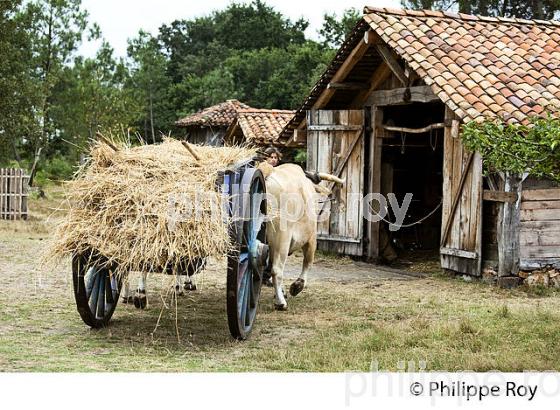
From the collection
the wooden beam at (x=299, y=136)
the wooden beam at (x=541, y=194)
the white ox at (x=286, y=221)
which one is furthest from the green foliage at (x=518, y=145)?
the wooden beam at (x=299, y=136)

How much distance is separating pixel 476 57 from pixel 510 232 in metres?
3.43

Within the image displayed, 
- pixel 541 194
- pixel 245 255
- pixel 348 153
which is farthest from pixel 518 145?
pixel 348 153

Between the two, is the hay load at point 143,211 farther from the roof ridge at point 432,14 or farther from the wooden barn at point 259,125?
the wooden barn at point 259,125

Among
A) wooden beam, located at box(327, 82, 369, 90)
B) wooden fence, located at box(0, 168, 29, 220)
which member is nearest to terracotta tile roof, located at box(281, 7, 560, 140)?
wooden beam, located at box(327, 82, 369, 90)

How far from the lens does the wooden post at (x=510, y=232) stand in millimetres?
12070

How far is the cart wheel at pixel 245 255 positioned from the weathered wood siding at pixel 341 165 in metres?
7.53

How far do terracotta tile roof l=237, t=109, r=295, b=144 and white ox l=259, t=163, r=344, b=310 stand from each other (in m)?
13.4

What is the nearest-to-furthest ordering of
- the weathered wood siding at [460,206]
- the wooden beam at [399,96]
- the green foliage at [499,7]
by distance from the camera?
the weathered wood siding at [460,206], the wooden beam at [399,96], the green foliage at [499,7]

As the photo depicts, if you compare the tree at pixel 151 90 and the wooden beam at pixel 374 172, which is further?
the tree at pixel 151 90

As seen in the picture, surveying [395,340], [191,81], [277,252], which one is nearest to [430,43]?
[277,252]

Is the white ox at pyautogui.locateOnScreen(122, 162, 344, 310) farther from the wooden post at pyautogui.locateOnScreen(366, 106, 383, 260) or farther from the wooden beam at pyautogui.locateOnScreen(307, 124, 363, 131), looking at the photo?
the wooden beam at pyautogui.locateOnScreen(307, 124, 363, 131)

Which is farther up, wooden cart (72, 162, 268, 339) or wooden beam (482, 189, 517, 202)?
wooden beam (482, 189, 517, 202)

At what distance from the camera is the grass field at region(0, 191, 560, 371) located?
677cm

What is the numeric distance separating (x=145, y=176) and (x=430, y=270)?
818 centimetres
